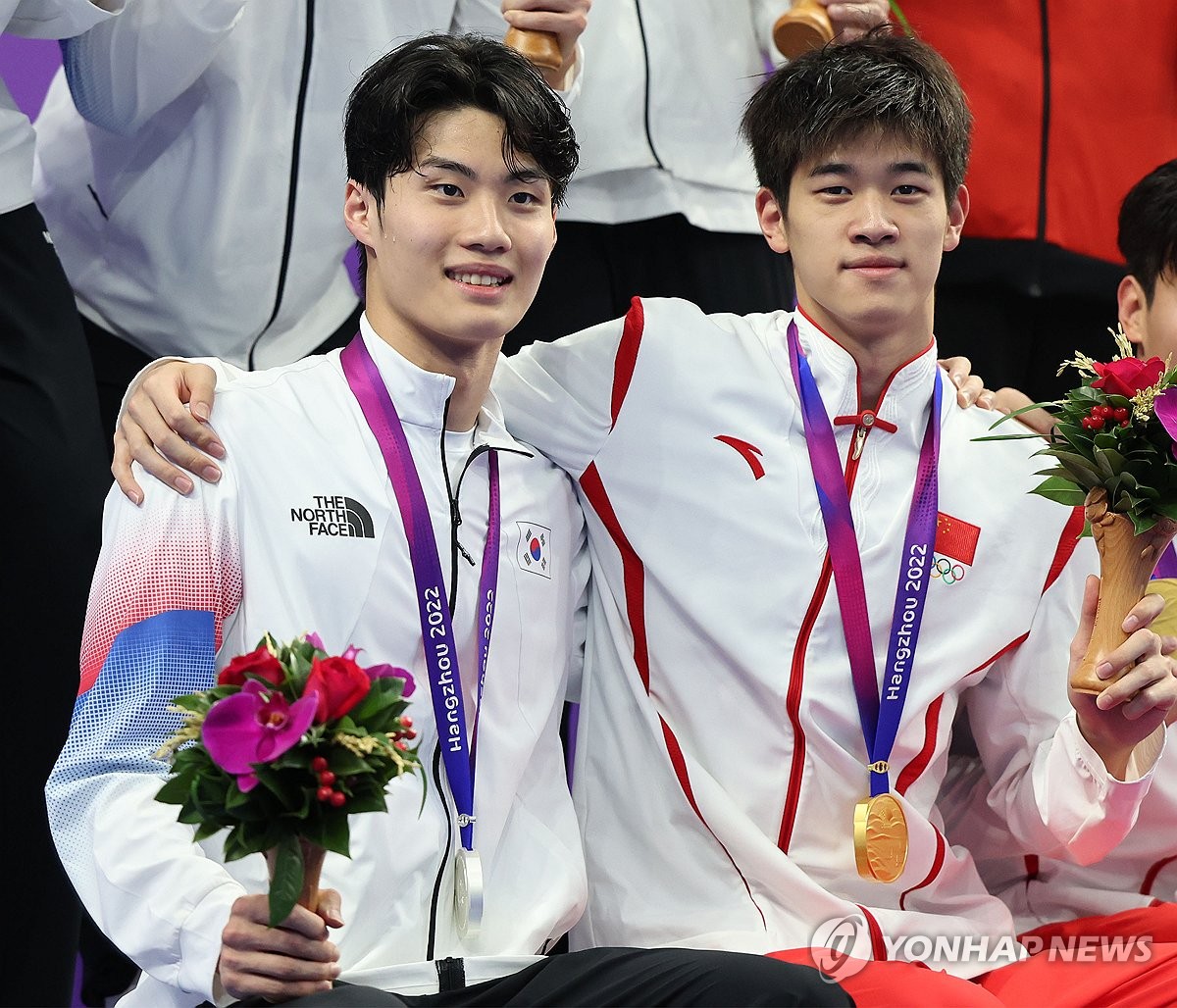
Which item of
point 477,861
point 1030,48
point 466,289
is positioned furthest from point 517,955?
point 1030,48

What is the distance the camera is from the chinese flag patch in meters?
3.06

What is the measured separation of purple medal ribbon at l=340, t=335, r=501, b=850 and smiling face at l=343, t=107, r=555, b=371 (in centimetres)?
11

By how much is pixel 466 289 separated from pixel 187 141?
3.21ft

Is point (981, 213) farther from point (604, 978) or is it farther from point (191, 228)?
point (604, 978)

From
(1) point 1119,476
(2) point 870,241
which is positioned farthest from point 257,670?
(2) point 870,241

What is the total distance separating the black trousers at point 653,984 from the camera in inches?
94.2

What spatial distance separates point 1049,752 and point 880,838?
339 mm

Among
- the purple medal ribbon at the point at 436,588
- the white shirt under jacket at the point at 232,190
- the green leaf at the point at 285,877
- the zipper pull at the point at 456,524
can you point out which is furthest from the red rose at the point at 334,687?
the white shirt under jacket at the point at 232,190

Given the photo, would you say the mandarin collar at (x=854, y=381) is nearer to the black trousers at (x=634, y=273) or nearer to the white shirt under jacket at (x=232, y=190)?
the black trousers at (x=634, y=273)

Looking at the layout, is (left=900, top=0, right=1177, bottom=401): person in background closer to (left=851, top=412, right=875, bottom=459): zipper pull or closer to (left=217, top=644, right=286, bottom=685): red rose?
(left=851, top=412, right=875, bottom=459): zipper pull

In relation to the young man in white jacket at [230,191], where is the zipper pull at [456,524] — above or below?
below

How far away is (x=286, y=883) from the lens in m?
2.09

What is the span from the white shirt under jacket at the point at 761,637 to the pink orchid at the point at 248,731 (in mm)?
1090

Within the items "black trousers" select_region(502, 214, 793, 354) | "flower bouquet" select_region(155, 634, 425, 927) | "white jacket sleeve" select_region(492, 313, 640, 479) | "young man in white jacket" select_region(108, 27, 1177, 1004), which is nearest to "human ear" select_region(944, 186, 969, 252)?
"young man in white jacket" select_region(108, 27, 1177, 1004)
